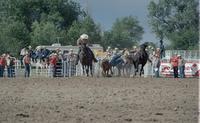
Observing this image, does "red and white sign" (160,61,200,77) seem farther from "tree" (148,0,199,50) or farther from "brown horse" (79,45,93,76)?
"tree" (148,0,199,50)

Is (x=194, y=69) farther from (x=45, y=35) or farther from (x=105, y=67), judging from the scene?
(x=45, y=35)

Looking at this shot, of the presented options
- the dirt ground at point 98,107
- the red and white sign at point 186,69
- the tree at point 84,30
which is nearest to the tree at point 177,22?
the tree at point 84,30

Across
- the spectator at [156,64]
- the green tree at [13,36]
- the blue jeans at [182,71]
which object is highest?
the green tree at [13,36]

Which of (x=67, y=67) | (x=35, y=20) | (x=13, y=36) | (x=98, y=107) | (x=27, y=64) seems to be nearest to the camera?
(x=98, y=107)

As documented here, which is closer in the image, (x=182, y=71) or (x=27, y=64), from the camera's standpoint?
(x=182, y=71)

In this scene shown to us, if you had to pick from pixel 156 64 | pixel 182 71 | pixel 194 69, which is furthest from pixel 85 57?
pixel 194 69

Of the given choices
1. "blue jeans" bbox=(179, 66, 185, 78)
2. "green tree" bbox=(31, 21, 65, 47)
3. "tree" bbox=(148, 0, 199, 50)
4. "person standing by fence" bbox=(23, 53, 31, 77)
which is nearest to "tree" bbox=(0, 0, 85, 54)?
"green tree" bbox=(31, 21, 65, 47)

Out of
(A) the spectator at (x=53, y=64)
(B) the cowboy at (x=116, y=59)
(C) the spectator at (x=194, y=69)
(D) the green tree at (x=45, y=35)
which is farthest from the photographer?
(D) the green tree at (x=45, y=35)

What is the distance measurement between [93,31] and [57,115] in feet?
227

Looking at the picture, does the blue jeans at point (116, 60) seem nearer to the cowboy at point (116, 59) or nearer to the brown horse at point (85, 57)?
the cowboy at point (116, 59)

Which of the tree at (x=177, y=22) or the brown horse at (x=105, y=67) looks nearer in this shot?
the brown horse at (x=105, y=67)

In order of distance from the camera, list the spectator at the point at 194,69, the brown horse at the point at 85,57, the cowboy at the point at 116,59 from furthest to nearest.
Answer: the spectator at the point at 194,69
the cowboy at the point at 116,59
the brown horse at the point at 85,57

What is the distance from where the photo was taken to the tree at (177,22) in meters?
80.2

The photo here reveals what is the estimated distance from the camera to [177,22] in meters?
85.0
